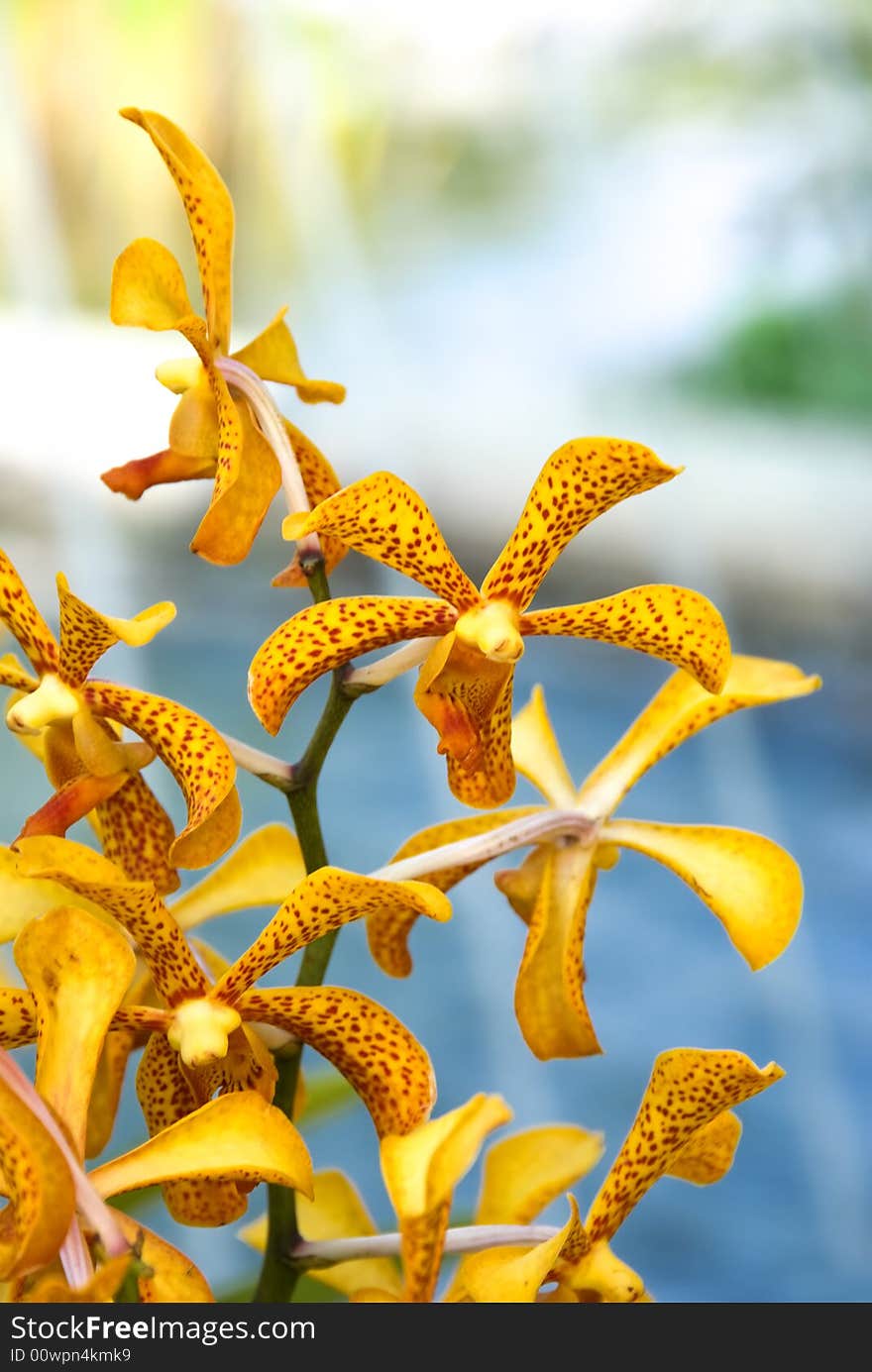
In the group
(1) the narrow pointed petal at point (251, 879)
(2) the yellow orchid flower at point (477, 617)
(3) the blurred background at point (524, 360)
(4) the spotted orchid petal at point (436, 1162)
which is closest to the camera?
(4) the spotted orchid petal at point (436, 1162)

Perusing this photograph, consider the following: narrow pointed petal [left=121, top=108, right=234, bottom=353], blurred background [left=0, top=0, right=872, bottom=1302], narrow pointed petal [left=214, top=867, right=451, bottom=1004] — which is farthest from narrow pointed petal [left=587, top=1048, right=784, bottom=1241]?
blurred background [left=0, top=0, right=872, bottom=1302]

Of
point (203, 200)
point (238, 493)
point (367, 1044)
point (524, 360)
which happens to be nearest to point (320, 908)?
point (367, 1044)

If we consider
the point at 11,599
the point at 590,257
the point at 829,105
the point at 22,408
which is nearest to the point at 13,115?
the point at 22,408

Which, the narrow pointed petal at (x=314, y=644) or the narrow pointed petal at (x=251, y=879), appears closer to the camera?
the narrow pointed petal at (x=314, y=644)

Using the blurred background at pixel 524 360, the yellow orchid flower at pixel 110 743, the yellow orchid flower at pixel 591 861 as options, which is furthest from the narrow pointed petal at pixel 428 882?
the blurred background at pixel 524 360

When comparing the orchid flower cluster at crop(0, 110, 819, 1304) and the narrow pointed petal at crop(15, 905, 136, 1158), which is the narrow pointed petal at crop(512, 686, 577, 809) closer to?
the orchid flower cluster at crop(0, 110, 819, 1304)

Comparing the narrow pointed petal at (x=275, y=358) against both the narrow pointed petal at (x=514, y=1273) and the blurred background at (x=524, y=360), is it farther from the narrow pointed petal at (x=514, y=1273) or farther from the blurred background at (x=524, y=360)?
the blurred background at (x=524, y=360)
